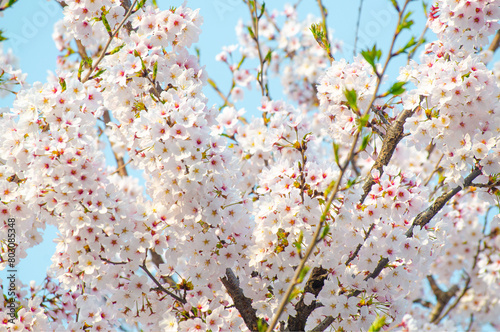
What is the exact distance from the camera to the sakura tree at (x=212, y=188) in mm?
3096

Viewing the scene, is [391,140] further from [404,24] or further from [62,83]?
[62,83]

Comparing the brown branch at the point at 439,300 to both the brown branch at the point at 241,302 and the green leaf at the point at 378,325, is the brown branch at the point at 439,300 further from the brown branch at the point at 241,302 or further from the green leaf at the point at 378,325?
the green leaf at the point at 378,325

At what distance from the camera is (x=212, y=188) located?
3326mm

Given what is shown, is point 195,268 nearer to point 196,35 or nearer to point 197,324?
point 197,324

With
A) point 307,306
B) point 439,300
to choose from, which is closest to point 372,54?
point 307,306

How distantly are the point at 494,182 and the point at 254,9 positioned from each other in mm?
2913

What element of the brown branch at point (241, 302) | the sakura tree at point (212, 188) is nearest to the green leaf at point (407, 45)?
the sakura tree at point (212, 188)

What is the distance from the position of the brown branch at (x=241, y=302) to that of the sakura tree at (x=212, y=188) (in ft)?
0.05

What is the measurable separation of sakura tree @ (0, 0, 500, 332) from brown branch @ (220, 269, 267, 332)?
16 millimetres

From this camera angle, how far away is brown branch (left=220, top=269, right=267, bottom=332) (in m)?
3.82

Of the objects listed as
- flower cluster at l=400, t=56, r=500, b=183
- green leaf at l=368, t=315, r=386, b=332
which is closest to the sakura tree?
flower cluster at l=400, t=56, r=500, b=183

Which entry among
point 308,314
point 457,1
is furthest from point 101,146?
point 457,1

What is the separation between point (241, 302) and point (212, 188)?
3.85 ft

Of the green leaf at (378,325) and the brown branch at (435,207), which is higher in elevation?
the brown branch at (435,207)
